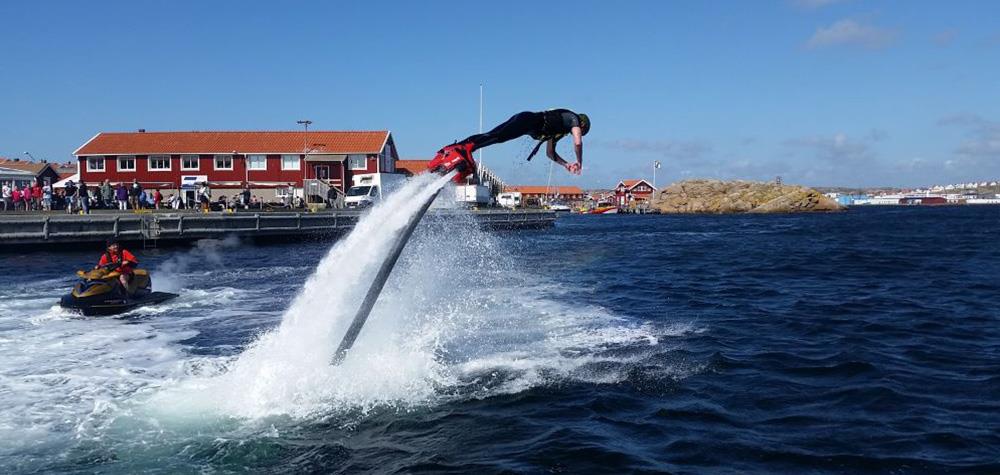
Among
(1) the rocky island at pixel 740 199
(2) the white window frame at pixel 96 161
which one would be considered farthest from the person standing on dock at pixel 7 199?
(1) the rocky island at pixel 740 199

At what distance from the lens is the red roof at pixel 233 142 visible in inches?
2628

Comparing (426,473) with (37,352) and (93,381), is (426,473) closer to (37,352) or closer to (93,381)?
(93,381)

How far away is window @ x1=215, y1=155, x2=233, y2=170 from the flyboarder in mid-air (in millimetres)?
60328

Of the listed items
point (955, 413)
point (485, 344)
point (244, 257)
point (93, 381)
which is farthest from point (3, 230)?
point (955, 413)

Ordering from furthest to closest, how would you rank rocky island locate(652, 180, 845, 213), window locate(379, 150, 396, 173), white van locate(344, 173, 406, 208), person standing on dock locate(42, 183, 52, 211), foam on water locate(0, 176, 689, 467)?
1. rocky island locate(652, 180, 845, 213)
2. window locate(379, 150, 396, 173)
3. white van locate(344, 173, 406, 208)
4. person standing on dock locate(42, 183, 52, 211)
5. foam on water locate(0, 176, 689, 467)

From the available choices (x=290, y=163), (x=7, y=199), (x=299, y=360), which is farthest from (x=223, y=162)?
(x=299, y=360)

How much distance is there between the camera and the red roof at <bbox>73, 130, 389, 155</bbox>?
66750 mm

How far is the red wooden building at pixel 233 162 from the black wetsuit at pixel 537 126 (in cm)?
5642

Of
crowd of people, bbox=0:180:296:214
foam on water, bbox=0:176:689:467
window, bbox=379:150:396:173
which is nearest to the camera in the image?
foam on water, bbox=0:176:689:467

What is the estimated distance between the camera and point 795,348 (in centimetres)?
1269

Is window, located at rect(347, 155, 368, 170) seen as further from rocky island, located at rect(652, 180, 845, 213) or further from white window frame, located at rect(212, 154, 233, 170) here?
rocky island, located at rect(652, 180, 845, 213)

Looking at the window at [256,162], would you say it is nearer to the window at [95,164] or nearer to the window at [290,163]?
the window at [290,163]

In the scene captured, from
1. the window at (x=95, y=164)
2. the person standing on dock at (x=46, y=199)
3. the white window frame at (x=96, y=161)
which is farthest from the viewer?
the window at (x=95, y=164)

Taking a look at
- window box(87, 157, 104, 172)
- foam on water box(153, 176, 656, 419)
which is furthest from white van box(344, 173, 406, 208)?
foam on water box(153, 176, 656, 419)
